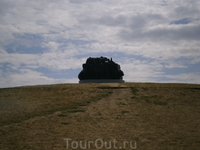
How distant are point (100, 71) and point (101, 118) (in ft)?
71.1

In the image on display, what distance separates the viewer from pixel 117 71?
38.0m

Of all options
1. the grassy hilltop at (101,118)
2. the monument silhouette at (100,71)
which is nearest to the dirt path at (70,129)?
the grassy hilltop at (101,118)

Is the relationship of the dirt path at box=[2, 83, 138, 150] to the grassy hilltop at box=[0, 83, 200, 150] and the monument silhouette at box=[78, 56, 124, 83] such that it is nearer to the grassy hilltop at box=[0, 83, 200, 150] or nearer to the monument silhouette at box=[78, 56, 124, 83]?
the grassy hilltop at box=[0, 83, 200, 150]

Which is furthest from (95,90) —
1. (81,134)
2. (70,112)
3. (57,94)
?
(81,134)

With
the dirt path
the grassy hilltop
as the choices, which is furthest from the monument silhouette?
the dirt path

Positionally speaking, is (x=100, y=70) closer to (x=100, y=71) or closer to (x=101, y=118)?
(x=100, y=71)

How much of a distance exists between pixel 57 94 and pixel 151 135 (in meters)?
14.6

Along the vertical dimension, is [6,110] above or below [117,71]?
below

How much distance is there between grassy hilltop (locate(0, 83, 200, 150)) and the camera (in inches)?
452

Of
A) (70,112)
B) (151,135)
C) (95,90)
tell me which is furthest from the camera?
(95,90)

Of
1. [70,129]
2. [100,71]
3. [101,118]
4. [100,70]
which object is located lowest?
[70,129]

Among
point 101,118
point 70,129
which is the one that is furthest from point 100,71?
point 70,129

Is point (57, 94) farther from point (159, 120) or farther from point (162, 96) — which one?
point (159, 120)

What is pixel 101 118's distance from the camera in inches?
618
